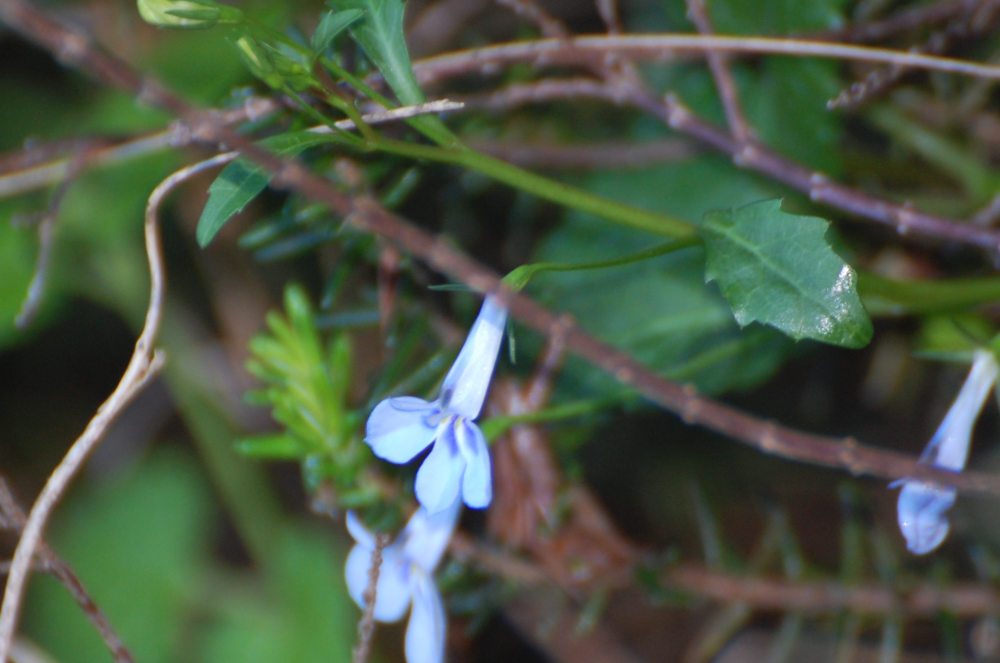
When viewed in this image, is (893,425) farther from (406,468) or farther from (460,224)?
(406,468)

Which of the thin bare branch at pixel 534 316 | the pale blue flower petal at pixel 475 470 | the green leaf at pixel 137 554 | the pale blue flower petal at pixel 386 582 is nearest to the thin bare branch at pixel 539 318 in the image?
the thin bare branch at pixel 534 316

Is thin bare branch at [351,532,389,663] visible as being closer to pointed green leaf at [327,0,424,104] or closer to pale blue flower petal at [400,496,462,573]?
pale blue flower petal at [400,496,462,573]

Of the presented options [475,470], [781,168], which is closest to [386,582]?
[475,470]

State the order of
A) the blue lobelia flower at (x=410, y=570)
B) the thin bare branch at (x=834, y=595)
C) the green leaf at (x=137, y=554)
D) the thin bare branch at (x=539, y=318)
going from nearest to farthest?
1. the thin bare branch at (x=539, y=318)
2. the blue lobelia flower at (x=410, y=570)
3. the thin bare branch at (x=834, y=595)
4. the green leaf at (x=137, y=554)

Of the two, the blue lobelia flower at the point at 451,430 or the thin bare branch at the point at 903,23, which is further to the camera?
the thin bare branch at the point at 903,23

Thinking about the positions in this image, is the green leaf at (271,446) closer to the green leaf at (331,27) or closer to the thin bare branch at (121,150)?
the thin bare branch at (121,150)

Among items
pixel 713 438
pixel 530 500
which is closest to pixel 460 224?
pixel 530 500
